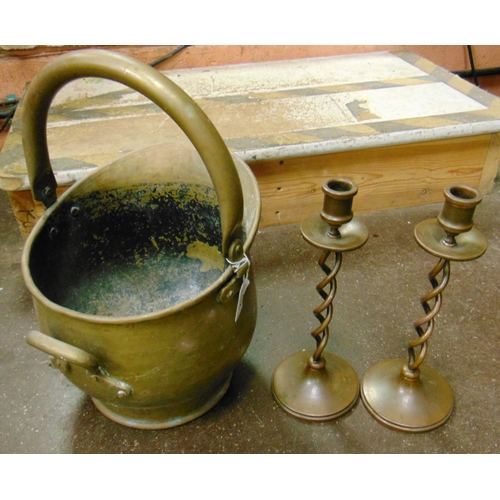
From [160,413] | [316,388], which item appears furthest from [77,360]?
[316,388]

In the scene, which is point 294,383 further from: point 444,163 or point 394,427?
point 444,163

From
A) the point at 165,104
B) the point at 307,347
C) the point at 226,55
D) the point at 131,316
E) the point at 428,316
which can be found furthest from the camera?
the point at 226,55

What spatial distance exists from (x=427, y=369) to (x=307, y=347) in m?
0.27

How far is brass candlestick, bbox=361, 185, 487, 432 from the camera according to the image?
82 centimetres

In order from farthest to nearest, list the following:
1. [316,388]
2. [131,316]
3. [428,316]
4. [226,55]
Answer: [226,55] < [316,388] < [428,316] < [131,316]

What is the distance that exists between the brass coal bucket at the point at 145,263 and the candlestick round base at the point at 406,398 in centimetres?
31

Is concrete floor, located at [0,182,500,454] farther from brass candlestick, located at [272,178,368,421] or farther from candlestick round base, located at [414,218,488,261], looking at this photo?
candlestick round base, located at [414,218,488,261]

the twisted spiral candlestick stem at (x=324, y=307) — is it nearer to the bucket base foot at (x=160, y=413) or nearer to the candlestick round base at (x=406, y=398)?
the candlestick round base at (x=406, y=398)

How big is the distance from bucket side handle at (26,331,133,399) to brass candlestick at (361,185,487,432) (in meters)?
0.52

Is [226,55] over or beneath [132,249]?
over

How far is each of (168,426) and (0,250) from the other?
2.96 feet

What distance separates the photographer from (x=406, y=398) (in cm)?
101

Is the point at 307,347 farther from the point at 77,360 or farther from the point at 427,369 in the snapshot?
the point at 77,360

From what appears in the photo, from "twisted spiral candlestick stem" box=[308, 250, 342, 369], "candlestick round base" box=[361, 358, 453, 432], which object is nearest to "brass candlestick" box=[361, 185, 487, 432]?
"candlestick round base" box=[361, 358, 453, 432]
